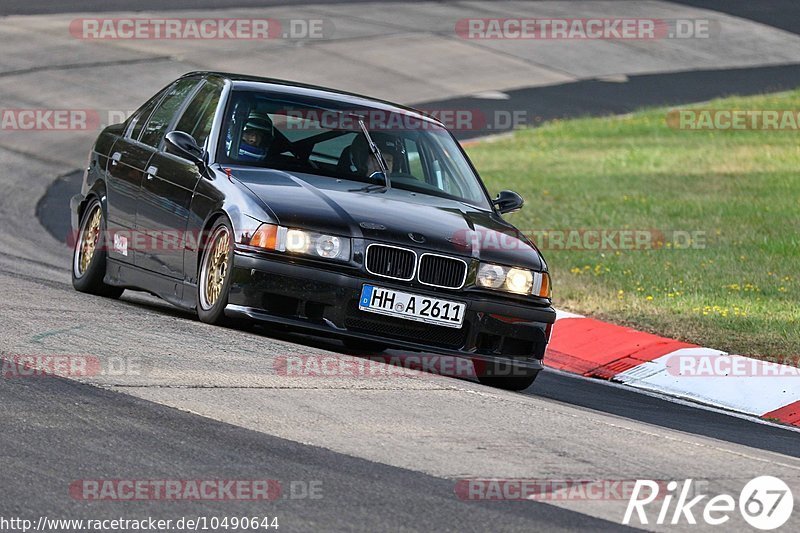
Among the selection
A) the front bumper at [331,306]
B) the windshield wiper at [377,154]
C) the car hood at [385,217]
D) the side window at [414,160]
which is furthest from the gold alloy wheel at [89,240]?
the front bumper at [331,306]

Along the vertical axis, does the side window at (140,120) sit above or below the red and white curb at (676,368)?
above

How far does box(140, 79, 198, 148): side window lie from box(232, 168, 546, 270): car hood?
1332 millimetres

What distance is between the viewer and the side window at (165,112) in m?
10.2

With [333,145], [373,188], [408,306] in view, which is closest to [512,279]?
[408,306]

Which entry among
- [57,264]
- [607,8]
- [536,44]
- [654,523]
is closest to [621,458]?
[654,523]

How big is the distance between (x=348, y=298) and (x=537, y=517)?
2.96 metres

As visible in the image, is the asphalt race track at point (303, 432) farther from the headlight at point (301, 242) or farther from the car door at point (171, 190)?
the headlight at point (301, 242)

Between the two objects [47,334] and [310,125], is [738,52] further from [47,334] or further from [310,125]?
[47,334]

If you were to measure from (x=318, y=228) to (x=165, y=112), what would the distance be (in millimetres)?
2519

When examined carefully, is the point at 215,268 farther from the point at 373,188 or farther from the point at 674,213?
the point at 674,213

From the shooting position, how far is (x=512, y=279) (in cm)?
870

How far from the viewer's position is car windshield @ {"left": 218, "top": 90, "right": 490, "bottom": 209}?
30.7 feet

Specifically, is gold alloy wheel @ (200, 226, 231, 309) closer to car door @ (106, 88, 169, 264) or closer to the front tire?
the front tire

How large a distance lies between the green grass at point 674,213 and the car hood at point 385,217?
281 centimetres
